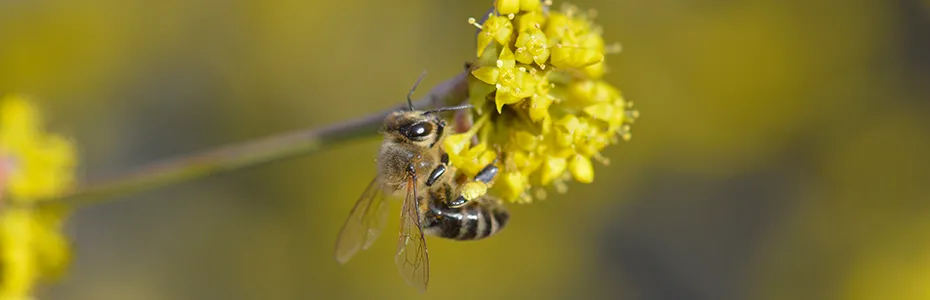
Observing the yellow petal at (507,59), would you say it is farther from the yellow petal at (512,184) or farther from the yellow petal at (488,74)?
the yellow petal at (512,184)

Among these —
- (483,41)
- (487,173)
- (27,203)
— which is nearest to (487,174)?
(487,173)

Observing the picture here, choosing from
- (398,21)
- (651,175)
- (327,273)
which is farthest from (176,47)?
(651,175)

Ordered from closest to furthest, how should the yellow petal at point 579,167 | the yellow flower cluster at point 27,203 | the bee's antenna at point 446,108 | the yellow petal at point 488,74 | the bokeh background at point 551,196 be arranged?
1. the yellow petal at point 488,74
2. the bee's antenna at point 446,108
3. the yellow petal at point 579,167
4. the yellow flower cluster at point 27,203
5. the bokeh background at point 551,196

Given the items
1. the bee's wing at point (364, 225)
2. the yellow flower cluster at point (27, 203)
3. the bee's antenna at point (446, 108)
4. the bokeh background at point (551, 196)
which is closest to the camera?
the bee's antenna at point (446, 108)

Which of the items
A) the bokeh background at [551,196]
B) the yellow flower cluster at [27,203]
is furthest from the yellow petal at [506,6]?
the bokeh background at [551,196]

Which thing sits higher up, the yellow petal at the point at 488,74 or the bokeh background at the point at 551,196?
the bokeh background at the point at 551,196

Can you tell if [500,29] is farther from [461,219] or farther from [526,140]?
[461,219]

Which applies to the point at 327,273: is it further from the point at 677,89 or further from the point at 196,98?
the point at 677,89
